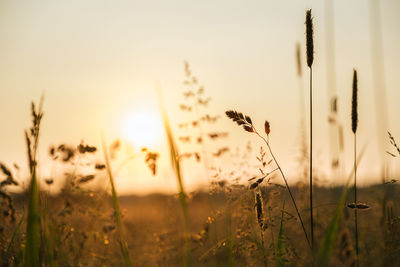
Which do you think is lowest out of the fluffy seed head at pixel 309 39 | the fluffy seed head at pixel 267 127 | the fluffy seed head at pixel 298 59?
the fluffy seed head at pixel 267 127

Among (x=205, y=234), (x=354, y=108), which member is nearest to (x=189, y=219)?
(x=205, y=234)

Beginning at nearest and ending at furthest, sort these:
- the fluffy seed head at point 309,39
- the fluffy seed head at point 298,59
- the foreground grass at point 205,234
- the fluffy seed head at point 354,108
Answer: the fluffy seed head at point 309,39
the fluffy seed head at point 354,108
the foreground grass at point 205,234
the fluffy seed head at point 298,59

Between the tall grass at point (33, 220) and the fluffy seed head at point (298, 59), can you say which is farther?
the fluffy seed head at point (298, 59)

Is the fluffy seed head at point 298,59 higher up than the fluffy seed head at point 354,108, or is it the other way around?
the fluffy seed head at point 298,59

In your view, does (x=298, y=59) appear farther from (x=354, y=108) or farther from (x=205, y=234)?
(x=205, y=234)

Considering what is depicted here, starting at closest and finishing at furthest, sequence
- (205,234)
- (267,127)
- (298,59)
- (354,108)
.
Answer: (267,127), (354,108), (205,234), (298,59)

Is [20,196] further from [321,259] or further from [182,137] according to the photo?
[321,259]

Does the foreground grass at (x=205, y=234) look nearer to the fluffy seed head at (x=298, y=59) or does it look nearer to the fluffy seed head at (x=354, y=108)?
the fluffy seed head at (x=354, y=108)

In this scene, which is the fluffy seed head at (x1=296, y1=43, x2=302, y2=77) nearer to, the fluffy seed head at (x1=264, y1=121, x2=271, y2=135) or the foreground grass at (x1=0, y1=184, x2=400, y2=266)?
the foreground grass at (x1=0, y1=184, x2=400, y2=266)

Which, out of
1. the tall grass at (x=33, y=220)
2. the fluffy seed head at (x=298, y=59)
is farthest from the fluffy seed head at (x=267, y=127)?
the fluffy seed head at (x=298, y=59)

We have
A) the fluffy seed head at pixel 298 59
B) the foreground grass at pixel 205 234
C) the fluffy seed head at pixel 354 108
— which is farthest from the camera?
the fluffy seed head at pixel 298 59

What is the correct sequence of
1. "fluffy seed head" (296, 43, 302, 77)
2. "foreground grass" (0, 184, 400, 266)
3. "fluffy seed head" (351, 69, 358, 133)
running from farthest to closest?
"fluffy seed head" (296, 43, 302, 77) < "foreground grass" (0, 184, 400, 266) < "fluffy seed head" (351, 69, 358, 133)

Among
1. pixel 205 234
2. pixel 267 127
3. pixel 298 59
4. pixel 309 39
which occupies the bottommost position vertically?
pixel 205 234

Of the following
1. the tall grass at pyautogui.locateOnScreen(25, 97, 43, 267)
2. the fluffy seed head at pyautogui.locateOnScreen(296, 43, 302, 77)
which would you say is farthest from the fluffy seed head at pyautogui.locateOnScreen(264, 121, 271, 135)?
the fluffy seed head at pyautogui.locateOnScreen(296, 43, 302, 77)
